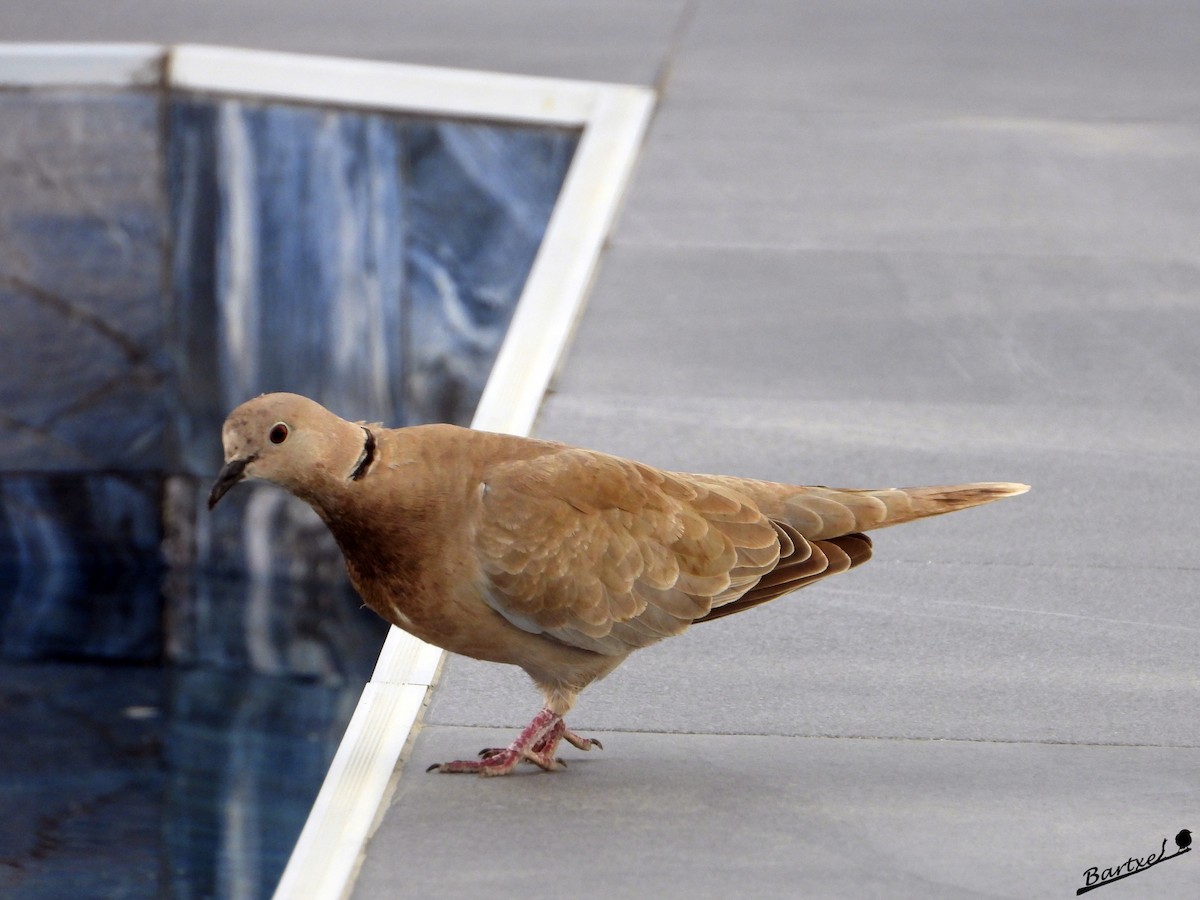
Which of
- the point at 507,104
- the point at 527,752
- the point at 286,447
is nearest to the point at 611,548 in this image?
the point at 527,752

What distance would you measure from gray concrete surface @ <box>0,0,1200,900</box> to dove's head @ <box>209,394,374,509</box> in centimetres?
72

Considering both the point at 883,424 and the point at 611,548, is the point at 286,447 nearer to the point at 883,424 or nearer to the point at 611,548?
the point at 611,548

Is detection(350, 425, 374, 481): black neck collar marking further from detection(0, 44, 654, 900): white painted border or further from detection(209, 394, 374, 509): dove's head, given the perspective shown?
detection(0, 44, 654, 900): white painted border

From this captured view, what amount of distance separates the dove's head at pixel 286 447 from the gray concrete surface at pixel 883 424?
28.4 inches

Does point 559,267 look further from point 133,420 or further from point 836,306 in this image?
point 133,420

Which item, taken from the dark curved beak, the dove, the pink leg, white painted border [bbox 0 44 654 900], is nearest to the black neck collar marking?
the dove

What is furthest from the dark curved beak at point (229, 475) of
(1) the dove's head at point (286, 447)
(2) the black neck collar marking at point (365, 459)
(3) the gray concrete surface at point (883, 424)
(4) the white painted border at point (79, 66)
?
(4) the white painted border at point (79, 66)

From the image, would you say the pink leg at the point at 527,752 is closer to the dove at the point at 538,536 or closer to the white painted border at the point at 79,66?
the dove at the point at 538,536

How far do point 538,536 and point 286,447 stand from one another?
57 centimetres

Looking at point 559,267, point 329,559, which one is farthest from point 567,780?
point 329,559

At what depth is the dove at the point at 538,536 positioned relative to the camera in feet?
10.6

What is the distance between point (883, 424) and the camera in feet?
17.9

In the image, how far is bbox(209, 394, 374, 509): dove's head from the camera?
3.09 m

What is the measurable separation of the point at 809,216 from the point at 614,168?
34.6 inches
